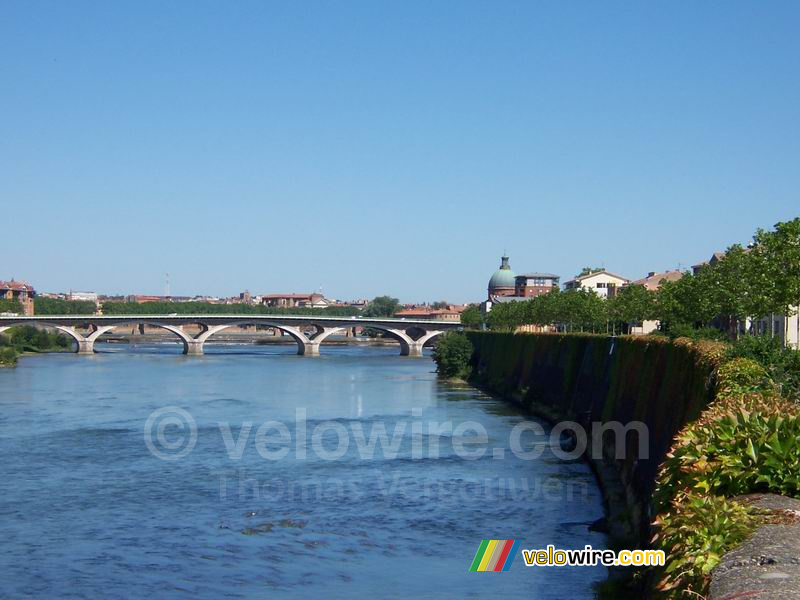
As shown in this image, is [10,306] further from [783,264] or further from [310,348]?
[783,264]

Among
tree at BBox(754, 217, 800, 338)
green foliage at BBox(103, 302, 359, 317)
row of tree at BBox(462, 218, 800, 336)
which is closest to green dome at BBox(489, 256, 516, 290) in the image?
green foliage at BBox(103, 302, 359, 317)

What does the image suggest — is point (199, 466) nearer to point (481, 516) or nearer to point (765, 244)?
point (481, 516)

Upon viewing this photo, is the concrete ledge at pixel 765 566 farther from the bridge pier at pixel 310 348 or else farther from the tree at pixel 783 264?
the bridge pier at pixel 310 348

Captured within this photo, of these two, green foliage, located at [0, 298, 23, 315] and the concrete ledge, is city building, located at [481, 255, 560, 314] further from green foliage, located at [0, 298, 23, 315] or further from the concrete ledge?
the concrete ledge

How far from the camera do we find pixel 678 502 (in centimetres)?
886

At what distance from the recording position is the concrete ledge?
21.5ft

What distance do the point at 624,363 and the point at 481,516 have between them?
10334 mm

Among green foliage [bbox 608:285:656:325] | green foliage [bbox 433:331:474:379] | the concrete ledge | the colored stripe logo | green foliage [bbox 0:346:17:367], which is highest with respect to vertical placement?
green foliage [bbox 608:285:656:325]

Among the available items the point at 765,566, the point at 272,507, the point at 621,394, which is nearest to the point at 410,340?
the point at 621,394

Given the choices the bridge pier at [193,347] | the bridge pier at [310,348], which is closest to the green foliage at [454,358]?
the bridge pier at [310,348]

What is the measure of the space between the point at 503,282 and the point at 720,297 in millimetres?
121389

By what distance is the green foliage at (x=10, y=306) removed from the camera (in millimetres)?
125819

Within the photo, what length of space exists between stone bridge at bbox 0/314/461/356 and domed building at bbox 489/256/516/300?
39935mm

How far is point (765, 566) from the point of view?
7105mm
